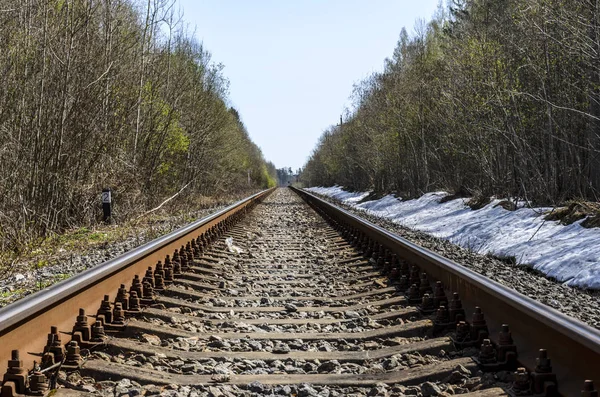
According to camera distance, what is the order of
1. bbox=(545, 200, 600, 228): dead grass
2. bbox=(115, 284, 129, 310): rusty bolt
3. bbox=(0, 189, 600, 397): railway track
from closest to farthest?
bbox=(0, 189, 600, 397): railway track, bbox=(115, 284, 129, 310): rusty bolt, bbox=(545, 200, 600, 228): dead grass

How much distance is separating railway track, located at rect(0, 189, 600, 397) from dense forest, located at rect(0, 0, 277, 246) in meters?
4.97

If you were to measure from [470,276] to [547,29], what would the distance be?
9969 mm

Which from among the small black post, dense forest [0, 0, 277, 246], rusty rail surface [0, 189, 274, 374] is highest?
dense forest [0, 0, 277, 246]

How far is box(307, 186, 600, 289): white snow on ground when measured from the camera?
275 inches

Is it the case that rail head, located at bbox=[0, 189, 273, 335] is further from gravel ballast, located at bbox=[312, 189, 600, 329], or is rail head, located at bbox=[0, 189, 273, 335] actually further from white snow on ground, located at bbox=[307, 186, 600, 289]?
white snow on ground, located at bbox=[307, 186, 600, 289]

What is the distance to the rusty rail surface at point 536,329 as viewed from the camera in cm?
256

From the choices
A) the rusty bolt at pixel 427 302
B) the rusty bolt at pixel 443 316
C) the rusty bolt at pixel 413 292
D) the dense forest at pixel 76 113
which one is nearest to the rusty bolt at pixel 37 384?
the rusty bolt at pixel 443 316

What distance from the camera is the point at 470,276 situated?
431cm

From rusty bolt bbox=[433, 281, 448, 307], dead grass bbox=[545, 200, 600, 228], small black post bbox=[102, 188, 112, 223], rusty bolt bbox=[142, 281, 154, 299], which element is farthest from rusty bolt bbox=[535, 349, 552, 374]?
small black post bbox=[102, 188, 112, 223]

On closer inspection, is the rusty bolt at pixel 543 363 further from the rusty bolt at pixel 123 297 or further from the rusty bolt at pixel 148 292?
the rusty bolt at pixel 148 292

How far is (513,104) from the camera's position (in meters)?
14.5

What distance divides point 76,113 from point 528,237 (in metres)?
8.23

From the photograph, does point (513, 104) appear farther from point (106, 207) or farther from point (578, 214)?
point (106, 207)

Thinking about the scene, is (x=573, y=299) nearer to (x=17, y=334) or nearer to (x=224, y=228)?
(x=17, y=334)
